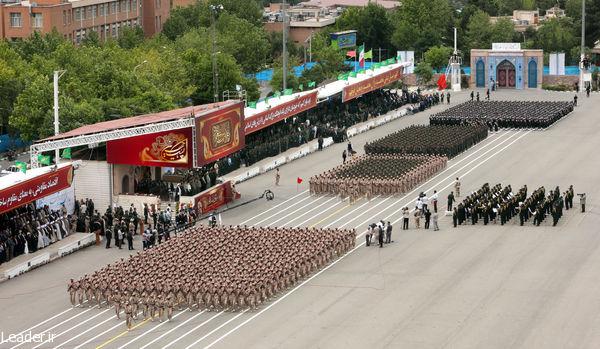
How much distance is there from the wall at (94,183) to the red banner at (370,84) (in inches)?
1290

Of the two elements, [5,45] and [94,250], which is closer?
[94,250]

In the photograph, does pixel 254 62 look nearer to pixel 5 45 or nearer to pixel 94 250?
pixel 5 45

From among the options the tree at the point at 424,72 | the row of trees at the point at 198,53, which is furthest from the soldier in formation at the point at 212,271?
the tree at the point at 424,72

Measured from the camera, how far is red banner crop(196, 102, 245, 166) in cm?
6494

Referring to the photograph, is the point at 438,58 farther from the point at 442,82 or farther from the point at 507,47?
the point at 442,82

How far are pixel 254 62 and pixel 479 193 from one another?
55341 mm

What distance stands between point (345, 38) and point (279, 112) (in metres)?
53.4

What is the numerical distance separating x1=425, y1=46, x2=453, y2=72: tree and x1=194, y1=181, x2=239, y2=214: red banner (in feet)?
190

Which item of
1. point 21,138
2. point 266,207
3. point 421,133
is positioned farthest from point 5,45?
point 266,207

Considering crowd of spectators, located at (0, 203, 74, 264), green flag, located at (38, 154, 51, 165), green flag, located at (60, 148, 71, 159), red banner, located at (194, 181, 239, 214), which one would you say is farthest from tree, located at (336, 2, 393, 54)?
crowd of spectators, located at (0, 203, 74, 264)

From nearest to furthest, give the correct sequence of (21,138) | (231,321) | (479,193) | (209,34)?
(231,321), (479,193), (21,138), (209,34)

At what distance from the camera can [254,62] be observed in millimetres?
118438

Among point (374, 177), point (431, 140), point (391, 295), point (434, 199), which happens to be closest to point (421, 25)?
point (431, 140)

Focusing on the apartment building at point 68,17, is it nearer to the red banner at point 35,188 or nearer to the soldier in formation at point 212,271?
the red banner at point 35,188
